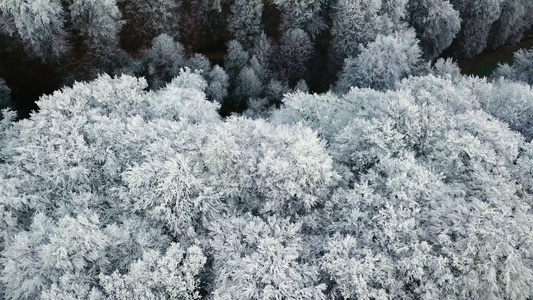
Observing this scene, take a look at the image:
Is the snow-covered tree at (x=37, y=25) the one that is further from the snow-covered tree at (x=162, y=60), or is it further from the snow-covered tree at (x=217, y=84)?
the snow-covered tree at (x=217, y=84)

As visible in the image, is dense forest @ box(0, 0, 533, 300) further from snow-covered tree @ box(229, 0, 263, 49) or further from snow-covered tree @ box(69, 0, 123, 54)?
snow-covered tree @ box(229, 0, 263, 49)

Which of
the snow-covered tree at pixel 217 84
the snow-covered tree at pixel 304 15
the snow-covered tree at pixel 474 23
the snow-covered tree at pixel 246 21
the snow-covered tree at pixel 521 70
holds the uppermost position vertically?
the snow-covered tree at pixel 474 23

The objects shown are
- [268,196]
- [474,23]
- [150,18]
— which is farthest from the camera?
[474,23]

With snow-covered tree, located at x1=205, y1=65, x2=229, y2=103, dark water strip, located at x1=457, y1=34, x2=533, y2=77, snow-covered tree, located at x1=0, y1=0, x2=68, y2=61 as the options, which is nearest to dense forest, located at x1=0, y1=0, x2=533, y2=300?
snow-covered tree, located at x1=0, y1=0, x2=68, y2=61

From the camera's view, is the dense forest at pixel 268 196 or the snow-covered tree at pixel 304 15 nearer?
the dense forest at pixel 268 196

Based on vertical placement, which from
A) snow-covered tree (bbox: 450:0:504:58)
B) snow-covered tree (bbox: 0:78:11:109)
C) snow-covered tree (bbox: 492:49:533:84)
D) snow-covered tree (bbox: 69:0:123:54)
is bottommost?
snow-covered tree (bbox: 0:78:11:109)

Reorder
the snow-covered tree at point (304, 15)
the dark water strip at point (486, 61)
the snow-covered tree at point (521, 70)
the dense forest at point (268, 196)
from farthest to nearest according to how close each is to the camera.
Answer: the dark water strip at point (486, 61) < the snow-covered tree at point (304, 15) < the snow-covered tree at point (521, 70) < the dense forest at point (268, 196)

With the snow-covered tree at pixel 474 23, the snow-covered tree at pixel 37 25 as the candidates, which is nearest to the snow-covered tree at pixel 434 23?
the snow-covered tree at pixel 474 23

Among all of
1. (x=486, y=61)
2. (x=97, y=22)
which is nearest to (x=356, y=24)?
(x=486, y=61)

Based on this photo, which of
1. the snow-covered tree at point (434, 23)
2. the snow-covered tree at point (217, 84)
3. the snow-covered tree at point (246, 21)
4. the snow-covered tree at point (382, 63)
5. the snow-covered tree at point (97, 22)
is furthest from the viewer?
the snow-covered tree at point (246, 21)

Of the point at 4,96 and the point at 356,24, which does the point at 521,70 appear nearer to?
the point at 356,24

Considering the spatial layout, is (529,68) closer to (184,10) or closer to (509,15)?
(509,15)
